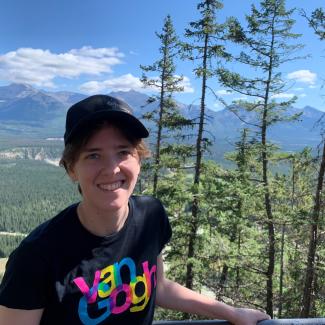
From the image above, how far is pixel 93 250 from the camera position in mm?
1829

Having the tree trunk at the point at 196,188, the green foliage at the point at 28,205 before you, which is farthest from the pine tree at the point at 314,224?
the green foliage at the point at 28,205

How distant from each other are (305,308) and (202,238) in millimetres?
4104

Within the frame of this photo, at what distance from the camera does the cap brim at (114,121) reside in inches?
68.4

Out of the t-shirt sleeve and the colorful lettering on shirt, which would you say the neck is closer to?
the colorful lettering on shirt

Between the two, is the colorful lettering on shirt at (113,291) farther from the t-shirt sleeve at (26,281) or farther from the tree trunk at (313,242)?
the tree trunk at (313,242)

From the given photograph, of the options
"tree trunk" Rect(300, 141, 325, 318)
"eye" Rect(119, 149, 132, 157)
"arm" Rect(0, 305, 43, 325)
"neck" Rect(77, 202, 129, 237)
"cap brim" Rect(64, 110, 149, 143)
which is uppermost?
"cap brim" Rect(64, 110, 149, 143)

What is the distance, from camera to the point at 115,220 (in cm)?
195

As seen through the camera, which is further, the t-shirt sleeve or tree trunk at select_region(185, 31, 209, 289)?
tree trunk at select_region(185, 31, 209, 289)

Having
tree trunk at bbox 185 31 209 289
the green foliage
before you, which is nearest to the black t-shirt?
tree trunk at bbox 185 31 209 289

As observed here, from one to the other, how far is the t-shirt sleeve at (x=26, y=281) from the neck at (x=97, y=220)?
29 cm

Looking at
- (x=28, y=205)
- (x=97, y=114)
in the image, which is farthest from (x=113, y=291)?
(x=28, y=205)

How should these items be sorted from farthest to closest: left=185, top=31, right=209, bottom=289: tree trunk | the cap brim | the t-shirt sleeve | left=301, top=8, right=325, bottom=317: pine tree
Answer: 1. left=185, top=31, right=209, bottom=289: tree trunk
2. left=301, top=8, right=325, bottom=317: pine tree
3. the cap brim
4. the t-shirt sleeve

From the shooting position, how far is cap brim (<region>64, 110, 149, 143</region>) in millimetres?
1736

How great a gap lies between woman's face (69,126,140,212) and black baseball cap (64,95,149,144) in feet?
0.22
